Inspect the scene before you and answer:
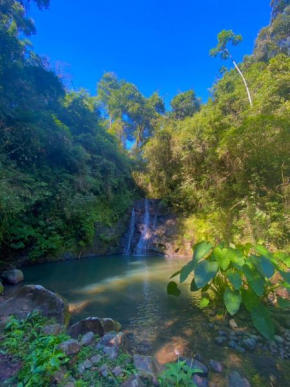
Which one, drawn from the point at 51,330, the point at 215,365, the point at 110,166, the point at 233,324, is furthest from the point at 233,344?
the point at 110,166

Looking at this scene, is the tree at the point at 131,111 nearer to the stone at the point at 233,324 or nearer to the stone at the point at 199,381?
the stone at the point at 233,324

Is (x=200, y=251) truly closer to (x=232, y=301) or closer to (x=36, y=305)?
(x=232, y=301)

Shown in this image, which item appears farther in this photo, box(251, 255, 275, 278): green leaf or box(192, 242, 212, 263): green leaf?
box(192, 242, 212, 263): green leaf

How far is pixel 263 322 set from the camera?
247 centimetres

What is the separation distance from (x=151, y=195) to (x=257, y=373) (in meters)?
12.6

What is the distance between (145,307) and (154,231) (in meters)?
7.63

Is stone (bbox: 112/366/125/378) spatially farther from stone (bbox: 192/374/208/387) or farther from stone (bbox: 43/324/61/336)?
stone (bbox: 43/324/61/336)

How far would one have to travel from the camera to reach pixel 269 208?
6828 mm

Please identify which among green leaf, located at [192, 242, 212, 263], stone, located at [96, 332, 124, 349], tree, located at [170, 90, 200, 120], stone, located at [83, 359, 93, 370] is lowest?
stone, located at [96, 332, 124, 349]

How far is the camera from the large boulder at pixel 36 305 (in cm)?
316

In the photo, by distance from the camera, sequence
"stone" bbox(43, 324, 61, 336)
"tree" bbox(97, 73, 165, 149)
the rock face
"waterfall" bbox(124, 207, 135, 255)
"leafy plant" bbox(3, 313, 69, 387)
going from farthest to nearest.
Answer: "tree" bbox(97, 73, 165, 149)
"waterfall" bbox(124, 207, 135, 255)
the rock face
"stone" bbox(43, 324, 61, 336)
"leafy plant" bbox(3, 313, 69, 387)

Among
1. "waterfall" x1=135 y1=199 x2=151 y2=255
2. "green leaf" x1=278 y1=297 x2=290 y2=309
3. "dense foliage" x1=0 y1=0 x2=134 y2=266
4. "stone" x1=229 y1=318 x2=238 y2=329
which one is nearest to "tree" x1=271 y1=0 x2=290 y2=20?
"dense foliage" x1=0 y1=0 x2=134 y2=266

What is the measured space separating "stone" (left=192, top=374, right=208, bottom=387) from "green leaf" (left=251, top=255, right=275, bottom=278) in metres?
1.36

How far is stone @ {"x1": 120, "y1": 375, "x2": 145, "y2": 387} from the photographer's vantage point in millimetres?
1573
